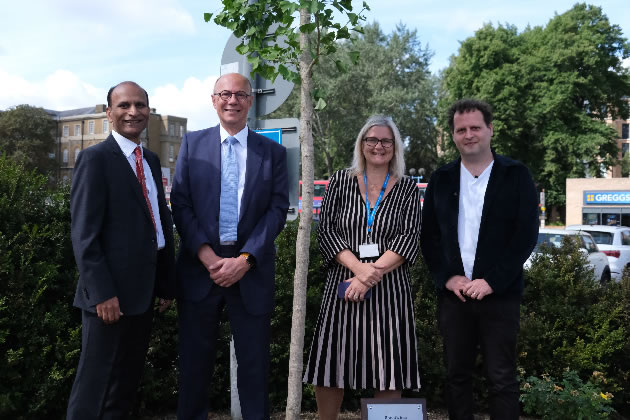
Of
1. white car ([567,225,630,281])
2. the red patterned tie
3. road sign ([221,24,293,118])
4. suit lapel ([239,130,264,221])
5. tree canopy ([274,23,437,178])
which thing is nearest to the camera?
the red patterned tie

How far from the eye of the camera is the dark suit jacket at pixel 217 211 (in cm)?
303

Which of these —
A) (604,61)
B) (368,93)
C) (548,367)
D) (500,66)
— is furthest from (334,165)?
(548,367)

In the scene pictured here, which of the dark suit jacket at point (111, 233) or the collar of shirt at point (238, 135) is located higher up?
the collar of shirt at point (238, 135)

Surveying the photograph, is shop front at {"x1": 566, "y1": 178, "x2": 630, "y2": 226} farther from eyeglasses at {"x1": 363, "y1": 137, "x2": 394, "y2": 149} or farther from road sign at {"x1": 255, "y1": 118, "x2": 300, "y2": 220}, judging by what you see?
eyeglasses at {"x1": 363, "y1": 137, "x2": 394, "y2": 149}

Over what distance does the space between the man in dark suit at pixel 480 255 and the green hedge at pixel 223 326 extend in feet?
2.81

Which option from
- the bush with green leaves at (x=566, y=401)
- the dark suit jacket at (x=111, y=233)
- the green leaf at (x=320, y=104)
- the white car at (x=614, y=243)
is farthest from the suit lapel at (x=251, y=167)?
the white car at (x=614, y=243)

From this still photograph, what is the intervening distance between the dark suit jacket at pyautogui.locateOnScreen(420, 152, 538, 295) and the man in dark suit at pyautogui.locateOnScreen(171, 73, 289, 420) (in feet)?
3.26

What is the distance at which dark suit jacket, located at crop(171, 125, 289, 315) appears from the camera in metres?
3.03

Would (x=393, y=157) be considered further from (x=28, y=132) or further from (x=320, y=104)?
(x=28, y=132)

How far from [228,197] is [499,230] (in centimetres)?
156

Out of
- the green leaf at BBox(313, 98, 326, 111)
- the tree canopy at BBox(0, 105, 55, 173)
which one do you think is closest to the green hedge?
the green leaf at BBox(313, 98, 326, 111)

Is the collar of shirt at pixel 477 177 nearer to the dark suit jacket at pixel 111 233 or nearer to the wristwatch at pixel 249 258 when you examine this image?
the wristwatch at pixel 249 258

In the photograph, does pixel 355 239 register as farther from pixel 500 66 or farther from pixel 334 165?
pixel 500 66

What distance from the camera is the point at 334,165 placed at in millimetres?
38531
